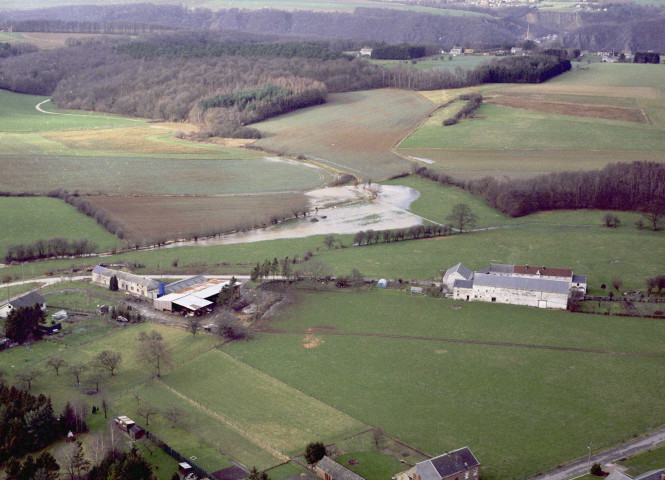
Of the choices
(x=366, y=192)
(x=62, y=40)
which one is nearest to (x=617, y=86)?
(x=366, y=192)

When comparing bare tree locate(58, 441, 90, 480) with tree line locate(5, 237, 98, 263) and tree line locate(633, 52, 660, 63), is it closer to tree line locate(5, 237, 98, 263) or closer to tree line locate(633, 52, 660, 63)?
tree line locate(5, 237, 98, 263)

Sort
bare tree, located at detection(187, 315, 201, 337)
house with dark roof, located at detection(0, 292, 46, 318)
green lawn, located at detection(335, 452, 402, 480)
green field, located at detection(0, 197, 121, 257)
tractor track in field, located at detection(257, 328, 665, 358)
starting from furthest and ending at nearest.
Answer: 1. green field, located at detection(0, 197, 121, 257)
2. house with dark roof, located at detection(0, 292, 46, 318)
3. bare tree, located at detection(187, 315, 201, 337)
4. tractor track in field, located at detection(257, 328, 665, 358)
5. green lawn, located at detection(335, 452, 402, 480)

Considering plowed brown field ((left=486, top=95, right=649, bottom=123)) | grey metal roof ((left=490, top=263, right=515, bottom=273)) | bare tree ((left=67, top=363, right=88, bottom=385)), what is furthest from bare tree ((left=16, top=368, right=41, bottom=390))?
plowed brown field ((left=486, top=95, right=649, bottom=123))

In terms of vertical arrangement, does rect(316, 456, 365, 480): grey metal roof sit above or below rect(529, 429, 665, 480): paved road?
below

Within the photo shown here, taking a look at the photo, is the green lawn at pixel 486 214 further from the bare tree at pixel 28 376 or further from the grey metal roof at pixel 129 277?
the bare tree at pixel 28 376

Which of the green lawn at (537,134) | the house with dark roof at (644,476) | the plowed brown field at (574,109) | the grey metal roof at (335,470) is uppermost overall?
the plowed brown field at (574,109)

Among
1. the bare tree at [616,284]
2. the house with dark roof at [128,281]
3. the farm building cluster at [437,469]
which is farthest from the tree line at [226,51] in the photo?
the farm building cluster at [437,469]

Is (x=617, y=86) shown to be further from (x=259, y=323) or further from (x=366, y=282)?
(x=259, y=323)
